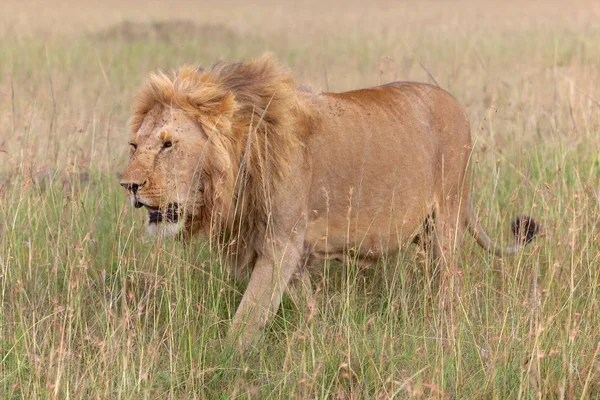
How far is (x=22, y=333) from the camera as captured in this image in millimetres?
3359

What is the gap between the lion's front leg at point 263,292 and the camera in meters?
3.55

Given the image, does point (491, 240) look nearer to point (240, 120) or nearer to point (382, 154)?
point (382, 154)

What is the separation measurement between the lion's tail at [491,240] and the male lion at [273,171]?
0.02 m

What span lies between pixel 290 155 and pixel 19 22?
48.8ft

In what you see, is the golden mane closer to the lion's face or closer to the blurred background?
the lion's face

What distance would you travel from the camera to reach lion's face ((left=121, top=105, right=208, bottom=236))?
133 inches

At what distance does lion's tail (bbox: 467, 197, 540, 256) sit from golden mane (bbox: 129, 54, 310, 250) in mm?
1014

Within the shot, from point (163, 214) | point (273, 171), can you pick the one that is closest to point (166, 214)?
point (163, 214)

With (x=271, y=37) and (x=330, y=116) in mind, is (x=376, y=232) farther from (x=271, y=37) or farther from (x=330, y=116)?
(x=271, y=37)

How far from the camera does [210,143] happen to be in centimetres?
353

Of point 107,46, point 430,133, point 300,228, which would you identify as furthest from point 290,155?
point 107,46

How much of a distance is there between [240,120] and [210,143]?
0.20m

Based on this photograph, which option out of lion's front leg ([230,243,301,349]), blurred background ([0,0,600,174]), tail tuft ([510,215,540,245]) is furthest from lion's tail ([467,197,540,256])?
lion's front leg ([230,243,301,349])

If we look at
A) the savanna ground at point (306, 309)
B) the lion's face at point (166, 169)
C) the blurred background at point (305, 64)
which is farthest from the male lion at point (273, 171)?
the blurred background at point (305, 64)
